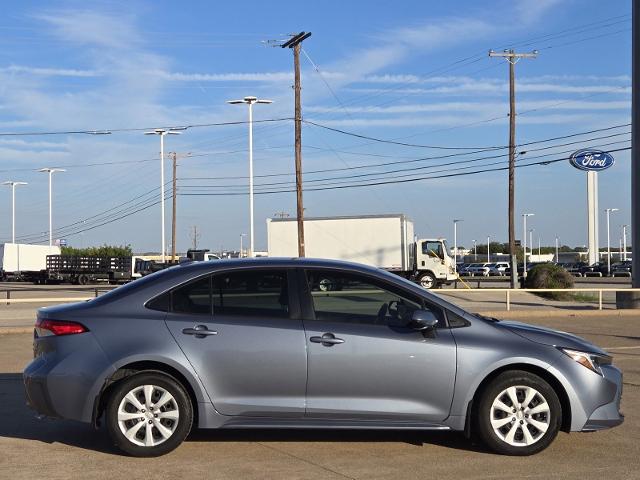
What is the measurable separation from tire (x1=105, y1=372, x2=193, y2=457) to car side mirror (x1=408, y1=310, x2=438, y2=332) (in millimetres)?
1892

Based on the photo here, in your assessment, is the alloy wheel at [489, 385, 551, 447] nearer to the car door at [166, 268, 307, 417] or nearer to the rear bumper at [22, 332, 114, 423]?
the car door at [166, 268, 307, 417]

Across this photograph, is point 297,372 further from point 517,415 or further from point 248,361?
point 517,415

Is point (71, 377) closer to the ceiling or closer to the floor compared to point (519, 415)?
closer to the ceiling

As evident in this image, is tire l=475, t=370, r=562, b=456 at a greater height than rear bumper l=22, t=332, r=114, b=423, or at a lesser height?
lesser

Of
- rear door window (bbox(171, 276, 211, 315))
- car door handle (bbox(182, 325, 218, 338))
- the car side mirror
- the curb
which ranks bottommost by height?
the curb

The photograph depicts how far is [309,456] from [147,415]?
133 centimetres

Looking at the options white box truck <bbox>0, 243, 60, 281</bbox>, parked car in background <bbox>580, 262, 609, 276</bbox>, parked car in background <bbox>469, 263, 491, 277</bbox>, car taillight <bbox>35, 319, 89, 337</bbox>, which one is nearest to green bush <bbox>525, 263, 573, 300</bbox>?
car taillight <bbox>35, 319, 89, 337</bbox>

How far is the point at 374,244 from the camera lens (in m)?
47.2

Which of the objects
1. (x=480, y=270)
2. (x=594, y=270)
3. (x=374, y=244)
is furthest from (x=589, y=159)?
(x=480, y=270)

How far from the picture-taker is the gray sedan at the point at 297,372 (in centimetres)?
673

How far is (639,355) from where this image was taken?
1398cm

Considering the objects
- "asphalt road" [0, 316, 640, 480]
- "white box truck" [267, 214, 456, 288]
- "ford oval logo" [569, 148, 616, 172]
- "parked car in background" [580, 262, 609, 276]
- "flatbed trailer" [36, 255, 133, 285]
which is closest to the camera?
"asphalt road" [0, 316, 640, 480]

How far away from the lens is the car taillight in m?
6.82

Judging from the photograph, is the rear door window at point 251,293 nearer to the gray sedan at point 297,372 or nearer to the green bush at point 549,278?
the gray sedan at point 297,372
